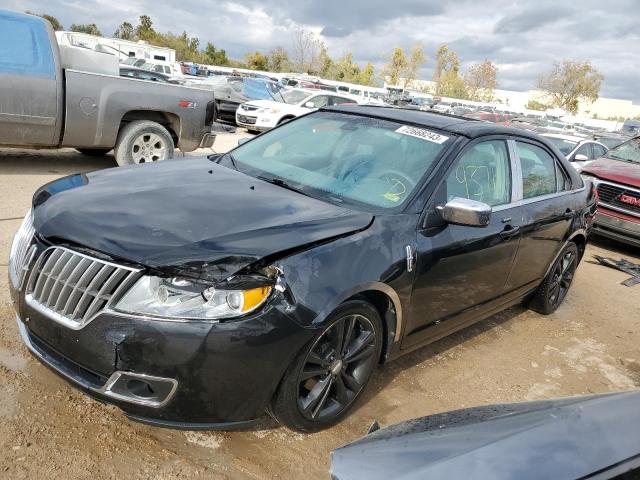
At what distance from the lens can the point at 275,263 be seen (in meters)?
2.36

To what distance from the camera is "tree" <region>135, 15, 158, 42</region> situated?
71.6 metres

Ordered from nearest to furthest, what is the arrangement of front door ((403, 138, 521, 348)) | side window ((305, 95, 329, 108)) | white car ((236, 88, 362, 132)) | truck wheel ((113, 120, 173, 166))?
1. front door ((403, 138, 521, 348))
2. truck wheel ((113, 120, 173, 166))
3. white car ((236, 88, 362, 132))
4. side window ((305, 95, 329, 108))

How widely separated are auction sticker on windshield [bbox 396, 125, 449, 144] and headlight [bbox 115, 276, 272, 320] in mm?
1815

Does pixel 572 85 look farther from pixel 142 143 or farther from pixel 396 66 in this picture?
pixel 142 143

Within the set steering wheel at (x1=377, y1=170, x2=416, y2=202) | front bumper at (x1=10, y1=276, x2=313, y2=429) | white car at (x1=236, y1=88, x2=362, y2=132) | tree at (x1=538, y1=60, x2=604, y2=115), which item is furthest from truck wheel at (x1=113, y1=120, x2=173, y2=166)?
tree at (x1=538, y1=60, x2=604, y2=115)

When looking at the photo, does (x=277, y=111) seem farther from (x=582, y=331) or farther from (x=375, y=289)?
(x=375, y=289)

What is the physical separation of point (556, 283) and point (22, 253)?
444 centimetres

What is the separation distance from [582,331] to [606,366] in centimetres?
69

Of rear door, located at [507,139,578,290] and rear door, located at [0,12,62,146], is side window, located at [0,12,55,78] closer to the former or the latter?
rear door, located at [0,12,62,146]

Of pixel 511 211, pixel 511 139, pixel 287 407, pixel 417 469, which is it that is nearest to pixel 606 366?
pixel 511 211

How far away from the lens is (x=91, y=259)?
2293 millimetres

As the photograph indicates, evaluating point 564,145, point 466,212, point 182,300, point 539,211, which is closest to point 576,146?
point 564,145

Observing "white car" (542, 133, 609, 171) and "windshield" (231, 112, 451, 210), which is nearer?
"windshield" (231, 112, 451, 210)

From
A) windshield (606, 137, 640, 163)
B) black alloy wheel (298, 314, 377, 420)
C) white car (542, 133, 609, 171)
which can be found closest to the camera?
black alloy wheel (298, 314, 377, 420)
